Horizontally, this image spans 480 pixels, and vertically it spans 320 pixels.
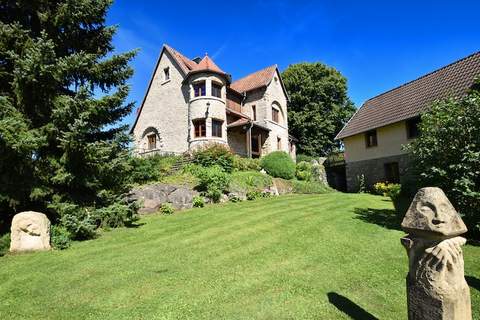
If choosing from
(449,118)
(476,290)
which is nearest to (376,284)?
(476,290)

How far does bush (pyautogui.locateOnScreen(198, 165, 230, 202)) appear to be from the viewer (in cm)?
1566

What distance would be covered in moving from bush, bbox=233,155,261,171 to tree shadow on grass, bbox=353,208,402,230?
982 cm

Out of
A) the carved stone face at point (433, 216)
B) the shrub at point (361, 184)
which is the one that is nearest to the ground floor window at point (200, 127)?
the shrub at point (361, 184)

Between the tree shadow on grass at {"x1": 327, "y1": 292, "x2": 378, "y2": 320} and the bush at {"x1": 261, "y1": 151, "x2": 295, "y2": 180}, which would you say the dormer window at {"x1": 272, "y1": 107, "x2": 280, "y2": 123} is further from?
the tree shadow on grass at {"x1": 327, "y1": 292, "x2": 378, "y2": 320}

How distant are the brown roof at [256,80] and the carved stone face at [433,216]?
26.2 metres

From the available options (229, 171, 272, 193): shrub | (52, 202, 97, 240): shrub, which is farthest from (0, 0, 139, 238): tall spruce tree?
(229, 171, 272, 193): shrub

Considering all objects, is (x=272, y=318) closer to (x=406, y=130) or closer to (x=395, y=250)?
(x=395, y=250)

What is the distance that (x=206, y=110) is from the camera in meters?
24.2

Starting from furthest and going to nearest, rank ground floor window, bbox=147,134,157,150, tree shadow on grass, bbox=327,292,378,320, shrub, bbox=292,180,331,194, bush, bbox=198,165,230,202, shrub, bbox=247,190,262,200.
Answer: ground floor window, bbox=147,134,157,150 → shrub, bbox=292,180,331,194 → shrub, bbox=247,190,262,200 → bush, bbox=198,165,230,202 → tree shadow on grass, bbox=327,292,378,320

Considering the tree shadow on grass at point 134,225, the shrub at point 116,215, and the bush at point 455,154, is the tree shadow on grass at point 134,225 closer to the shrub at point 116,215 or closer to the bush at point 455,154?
the shrub at point 116,215

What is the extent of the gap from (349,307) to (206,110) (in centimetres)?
2086

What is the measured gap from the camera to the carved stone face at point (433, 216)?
3.35 meters

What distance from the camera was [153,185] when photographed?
15211mm

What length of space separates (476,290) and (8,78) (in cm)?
1329
